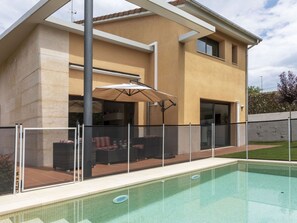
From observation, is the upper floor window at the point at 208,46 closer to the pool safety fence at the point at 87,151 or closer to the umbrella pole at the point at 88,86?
the pool safety fence at the point at 87,151

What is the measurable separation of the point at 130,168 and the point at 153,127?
1821 mm

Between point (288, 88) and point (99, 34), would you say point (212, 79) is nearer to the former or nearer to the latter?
point (99, 34)

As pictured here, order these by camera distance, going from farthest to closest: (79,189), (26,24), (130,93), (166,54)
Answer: (166,54) → (130,93) → (26,24) → (79,189)

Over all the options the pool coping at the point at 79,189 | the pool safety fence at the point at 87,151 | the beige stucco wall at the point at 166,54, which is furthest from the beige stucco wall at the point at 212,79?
the pool coping at the point at 79,189

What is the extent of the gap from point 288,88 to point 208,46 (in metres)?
8.54

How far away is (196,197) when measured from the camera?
781 cm

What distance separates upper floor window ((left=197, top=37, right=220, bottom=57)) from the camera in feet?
54.7

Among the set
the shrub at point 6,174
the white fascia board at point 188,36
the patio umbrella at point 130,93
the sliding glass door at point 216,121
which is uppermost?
the white fascia board at point 188,36

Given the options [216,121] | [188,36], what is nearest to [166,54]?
[188,36]

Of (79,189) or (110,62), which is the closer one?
(79,189)

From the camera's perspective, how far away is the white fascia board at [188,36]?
14.1 m

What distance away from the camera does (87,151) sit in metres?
8.60

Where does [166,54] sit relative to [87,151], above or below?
above

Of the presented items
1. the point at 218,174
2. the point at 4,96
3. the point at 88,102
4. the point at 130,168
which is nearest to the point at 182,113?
the point at 218,174
